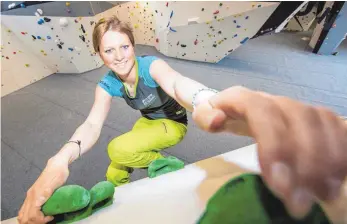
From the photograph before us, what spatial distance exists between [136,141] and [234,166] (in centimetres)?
39

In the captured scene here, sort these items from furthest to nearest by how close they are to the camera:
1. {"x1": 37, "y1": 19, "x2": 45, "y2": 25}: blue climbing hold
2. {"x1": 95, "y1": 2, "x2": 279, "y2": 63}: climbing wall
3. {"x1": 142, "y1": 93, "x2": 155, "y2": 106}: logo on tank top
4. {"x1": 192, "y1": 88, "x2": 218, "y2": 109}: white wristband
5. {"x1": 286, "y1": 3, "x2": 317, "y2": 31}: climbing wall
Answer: {"x1": 286, "y1": 3, "x2": 317, "y2": 31}: climbing wall
{"x1": 37, "y1": 19, "x2": 45, "y2": 25}: blue climbing hold
{"x1": 95, "y1": 2, "x2": 279, "y2": 63}: climbing wall
{"x1": 142, "y1": 93, "x2": 155, "y2": 106}: logo on tank top
{"x1": 192, "y1": 88, "x2": 218, "y2": 109}: white wristband

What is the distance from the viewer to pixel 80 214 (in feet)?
1.63


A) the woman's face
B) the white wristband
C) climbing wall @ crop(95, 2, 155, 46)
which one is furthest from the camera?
climbing wall @ crop(95, 2, 155, 46)

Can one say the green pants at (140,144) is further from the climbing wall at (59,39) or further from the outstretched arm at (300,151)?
the climbing wall at (59,39)

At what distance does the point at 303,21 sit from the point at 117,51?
3331mm

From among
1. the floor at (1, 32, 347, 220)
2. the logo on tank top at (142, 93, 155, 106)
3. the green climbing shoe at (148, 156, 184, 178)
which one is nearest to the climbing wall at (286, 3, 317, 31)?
the floor at (1, 32, 347, 220)

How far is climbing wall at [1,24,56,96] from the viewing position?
2109 millimetres

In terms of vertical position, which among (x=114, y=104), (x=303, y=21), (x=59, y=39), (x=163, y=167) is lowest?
(x=114, y=104)

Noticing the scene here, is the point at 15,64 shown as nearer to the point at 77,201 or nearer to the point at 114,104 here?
the point at 114,104

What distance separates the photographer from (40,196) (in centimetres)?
46

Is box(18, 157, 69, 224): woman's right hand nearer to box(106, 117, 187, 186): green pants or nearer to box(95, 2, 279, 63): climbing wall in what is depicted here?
box(106, 117, 187, 186): green pants

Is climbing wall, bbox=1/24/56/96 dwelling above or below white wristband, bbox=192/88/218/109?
below

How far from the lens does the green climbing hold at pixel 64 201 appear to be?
46 centimetres

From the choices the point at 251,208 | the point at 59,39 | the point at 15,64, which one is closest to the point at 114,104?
the point at 59,39
